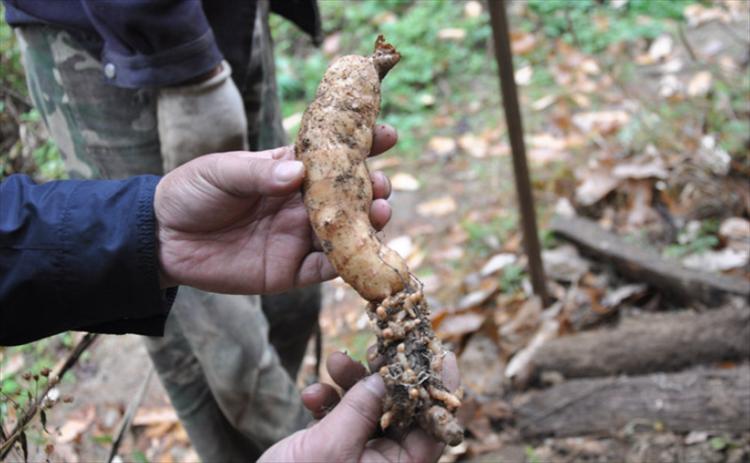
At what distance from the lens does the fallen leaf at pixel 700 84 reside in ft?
14.3

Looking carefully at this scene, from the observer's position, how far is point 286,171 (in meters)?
1.61

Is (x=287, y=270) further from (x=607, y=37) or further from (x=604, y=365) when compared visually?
(x=607, y=37)

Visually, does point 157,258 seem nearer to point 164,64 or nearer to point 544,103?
point 164,64

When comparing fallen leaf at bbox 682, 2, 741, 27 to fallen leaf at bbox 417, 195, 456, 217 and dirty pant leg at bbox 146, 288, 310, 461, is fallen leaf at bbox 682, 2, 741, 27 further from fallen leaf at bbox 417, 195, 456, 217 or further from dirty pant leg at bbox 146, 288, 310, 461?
dirty pant leg at bbox 146, 288, 310, 461

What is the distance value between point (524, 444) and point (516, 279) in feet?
3.41

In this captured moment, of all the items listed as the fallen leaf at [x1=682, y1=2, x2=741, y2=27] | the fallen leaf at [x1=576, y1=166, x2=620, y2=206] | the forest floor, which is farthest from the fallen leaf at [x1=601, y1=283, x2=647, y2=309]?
the fallen leaf at [x1=682, y1=2, x2=741, y2=27]

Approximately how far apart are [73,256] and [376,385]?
2.47 ft

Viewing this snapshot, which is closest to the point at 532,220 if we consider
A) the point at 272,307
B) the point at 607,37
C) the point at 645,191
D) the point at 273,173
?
the point at 645,191

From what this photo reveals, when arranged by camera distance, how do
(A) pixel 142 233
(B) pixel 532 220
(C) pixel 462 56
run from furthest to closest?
1. (C) pixel 462 56
2. (B) pixel 532 220
3. (A) pixel 142 233

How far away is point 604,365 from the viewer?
2.84m

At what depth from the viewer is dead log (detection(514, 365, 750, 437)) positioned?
2412 mm

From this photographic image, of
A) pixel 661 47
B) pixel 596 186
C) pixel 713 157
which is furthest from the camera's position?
pixel 661 47

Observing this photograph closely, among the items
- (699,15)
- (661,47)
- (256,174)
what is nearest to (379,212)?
(256,174)

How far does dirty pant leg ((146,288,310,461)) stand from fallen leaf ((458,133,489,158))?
2.53 meters
